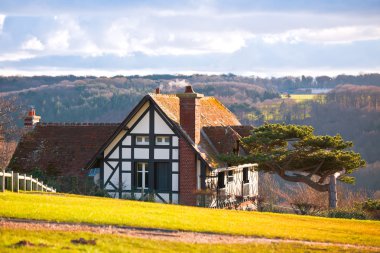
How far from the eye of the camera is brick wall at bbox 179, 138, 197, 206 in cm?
4325

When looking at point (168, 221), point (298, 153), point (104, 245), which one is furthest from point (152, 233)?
point (298, 153)

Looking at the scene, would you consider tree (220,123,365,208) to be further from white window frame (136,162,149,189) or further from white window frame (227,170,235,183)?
white window frame (136,162,149,189)

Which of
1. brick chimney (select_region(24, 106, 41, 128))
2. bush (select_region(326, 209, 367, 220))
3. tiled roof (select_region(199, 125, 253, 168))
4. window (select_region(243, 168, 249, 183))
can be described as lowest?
bush (select_region(326, 209, 367, 220))

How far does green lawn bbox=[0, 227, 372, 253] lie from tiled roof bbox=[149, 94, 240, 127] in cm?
2168

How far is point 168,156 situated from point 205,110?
6.60 metres

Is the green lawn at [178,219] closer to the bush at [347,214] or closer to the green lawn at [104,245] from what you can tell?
the green lawn at [104,245]

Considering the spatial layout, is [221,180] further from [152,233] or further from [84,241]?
[84,241]

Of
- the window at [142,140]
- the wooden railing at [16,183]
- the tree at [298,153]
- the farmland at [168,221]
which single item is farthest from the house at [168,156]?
the farmland at [168,221]

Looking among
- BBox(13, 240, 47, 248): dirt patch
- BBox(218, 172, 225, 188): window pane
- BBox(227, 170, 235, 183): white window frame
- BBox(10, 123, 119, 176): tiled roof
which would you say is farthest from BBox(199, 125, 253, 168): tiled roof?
BBox(13, 240, 47, 248): dirt patch

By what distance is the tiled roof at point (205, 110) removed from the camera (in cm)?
4457

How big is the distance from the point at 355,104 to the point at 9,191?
398 ft

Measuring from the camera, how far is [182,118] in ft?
146

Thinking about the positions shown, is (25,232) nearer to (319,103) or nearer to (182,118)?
(182,118)

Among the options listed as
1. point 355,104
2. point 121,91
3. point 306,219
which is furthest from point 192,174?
point 121,91
